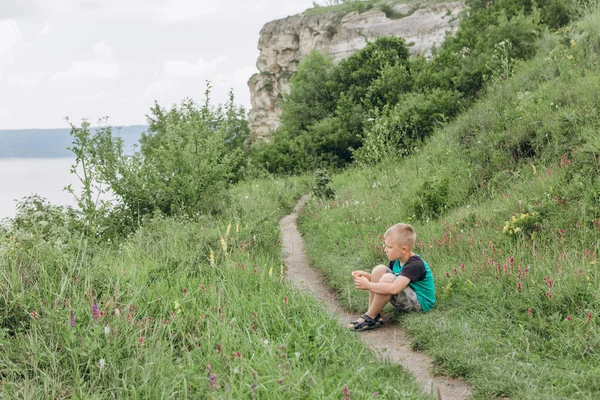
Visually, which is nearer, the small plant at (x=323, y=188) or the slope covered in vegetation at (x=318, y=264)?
the slope covered in vegetation at (x=318, y=264)

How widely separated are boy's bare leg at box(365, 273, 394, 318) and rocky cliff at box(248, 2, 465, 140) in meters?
35.0

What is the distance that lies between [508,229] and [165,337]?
16.6ft

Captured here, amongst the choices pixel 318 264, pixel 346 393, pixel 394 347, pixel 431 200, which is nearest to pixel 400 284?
pixel 394 347

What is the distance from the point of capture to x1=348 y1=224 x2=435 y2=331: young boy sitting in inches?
223

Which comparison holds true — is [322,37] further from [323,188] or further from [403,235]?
[403,235]

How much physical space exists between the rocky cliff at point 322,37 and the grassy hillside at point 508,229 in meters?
26.2

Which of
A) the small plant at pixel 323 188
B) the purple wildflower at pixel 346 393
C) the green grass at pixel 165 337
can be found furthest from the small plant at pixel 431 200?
the purple wildflower at pixel 346 393

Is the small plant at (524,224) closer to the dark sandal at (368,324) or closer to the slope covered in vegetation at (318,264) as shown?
the slope covered in vegetation at (318,264)

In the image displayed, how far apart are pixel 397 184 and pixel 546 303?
6.83 m

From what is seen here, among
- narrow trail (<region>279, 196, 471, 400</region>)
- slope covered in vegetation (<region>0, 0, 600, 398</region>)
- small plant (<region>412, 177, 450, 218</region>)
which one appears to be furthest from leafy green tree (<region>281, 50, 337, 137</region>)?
narrow trail (<region>279, 196, 471, 400</region>)

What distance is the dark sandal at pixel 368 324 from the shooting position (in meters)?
5.65

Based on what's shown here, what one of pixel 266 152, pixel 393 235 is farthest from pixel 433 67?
pixel 393 235

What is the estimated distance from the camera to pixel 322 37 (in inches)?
1843

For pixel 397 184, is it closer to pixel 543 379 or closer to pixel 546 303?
pixel 546 303
